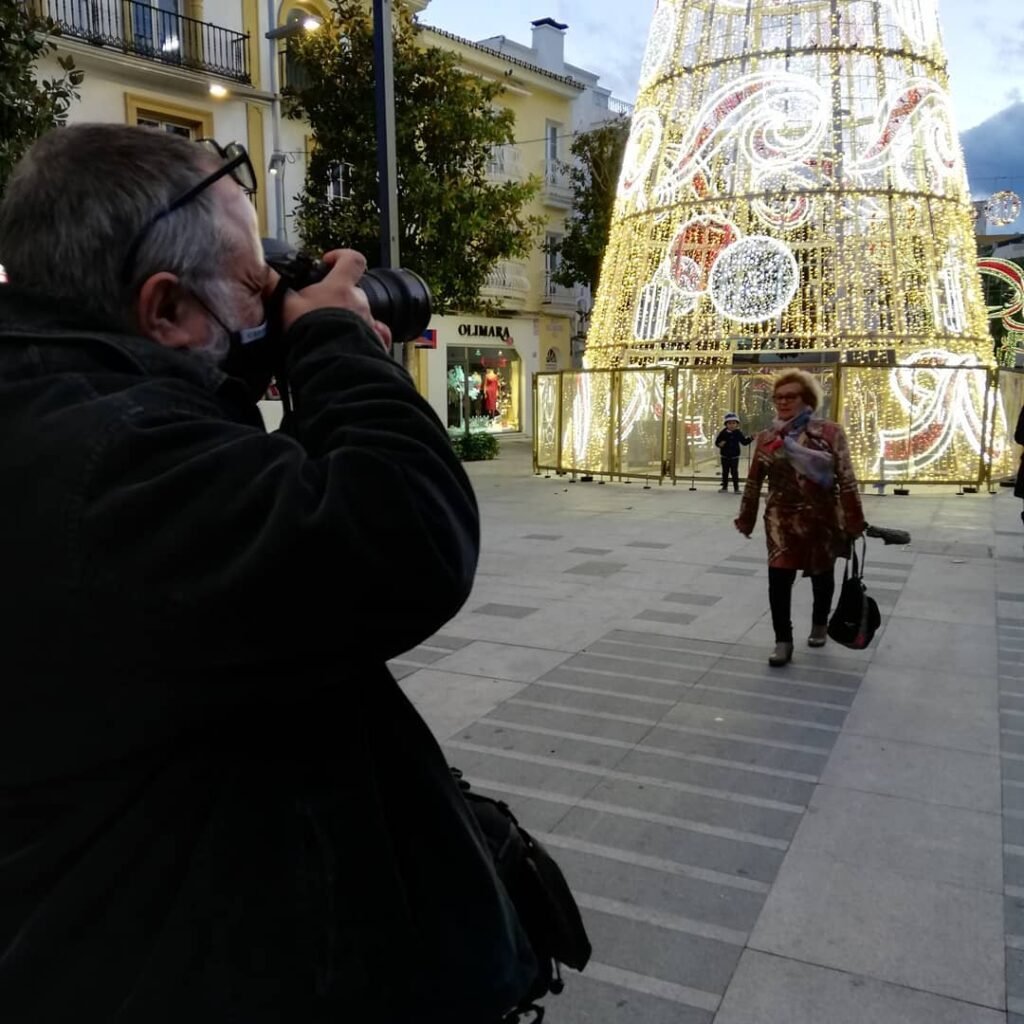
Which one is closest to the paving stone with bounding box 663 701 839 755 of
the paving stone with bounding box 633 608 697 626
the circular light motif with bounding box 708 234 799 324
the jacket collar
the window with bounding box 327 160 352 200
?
the paving stone with bounding box 633 608 697 626

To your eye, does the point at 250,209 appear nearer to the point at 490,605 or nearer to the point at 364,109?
the point at 490,605

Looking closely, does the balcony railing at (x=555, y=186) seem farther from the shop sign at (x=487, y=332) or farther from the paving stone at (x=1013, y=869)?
the paving stone at (x=1013, y=869)

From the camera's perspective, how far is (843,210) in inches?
519

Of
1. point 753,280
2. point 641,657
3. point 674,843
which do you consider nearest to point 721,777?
point 674,843

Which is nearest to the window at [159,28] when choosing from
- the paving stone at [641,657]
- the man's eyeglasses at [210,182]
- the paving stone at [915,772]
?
the paving stone at [641,657]

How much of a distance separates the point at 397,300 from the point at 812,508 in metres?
4.57

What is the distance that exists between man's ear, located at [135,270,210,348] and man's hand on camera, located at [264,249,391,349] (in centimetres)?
11

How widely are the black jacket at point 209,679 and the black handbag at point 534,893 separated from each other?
0.93 ft

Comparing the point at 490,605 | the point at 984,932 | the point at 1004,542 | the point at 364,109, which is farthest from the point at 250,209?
the point at 364,109

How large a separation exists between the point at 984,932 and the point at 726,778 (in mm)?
1255

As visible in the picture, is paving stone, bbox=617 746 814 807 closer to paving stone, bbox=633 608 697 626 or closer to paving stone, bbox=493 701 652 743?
paving stone, bbox=493 701 652 743

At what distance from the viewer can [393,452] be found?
100cm

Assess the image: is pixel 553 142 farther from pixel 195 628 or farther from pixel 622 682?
pixel 195 628

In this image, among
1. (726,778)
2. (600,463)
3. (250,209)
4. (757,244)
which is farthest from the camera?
(600,463)
